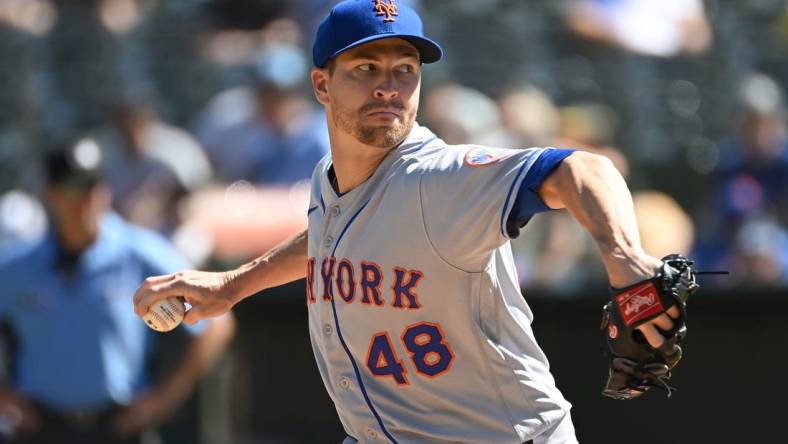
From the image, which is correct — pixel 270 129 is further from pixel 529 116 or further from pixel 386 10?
pixel 386 10

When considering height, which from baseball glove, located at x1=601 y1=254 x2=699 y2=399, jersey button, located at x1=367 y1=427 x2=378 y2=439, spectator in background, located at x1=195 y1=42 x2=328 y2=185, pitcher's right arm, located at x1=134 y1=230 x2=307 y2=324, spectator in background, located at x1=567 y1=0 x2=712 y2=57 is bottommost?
jersey button, located at x1=367 y1=427 x2=378 y2=439

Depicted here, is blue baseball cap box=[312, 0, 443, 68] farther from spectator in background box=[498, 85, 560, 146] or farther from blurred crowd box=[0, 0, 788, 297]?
spectator in background box=[498, 85, 560, 146]

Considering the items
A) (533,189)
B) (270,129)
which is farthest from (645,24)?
(533,189)

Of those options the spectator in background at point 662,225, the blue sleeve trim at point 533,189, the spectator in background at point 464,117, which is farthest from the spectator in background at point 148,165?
the blue sleeve trim at point 533,189

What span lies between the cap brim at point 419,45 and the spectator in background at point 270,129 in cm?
430

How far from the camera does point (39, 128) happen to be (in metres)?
9.18

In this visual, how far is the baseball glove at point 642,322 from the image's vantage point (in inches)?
101

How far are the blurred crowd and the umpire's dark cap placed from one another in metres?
1.08

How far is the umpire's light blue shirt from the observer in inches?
236

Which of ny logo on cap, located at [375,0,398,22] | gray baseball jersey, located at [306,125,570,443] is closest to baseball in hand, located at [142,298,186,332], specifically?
gray baseball jersey, located at [306,125,570,443]

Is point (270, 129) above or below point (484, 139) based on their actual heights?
above

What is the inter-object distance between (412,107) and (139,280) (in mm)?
3154

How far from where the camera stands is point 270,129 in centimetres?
805

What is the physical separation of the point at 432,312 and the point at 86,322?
3310 millimetres
